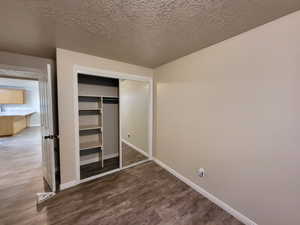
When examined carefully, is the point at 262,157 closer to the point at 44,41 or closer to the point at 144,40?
the point at 144,40

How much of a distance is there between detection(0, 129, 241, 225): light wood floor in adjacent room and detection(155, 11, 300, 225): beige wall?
0.36 meters

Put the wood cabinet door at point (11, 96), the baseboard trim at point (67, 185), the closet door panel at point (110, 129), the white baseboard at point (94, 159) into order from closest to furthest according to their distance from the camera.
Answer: the baseboard trim at point (67, 185)
the white baseboard at point (94, 159)
the closet door panel at point (110, 129)
the wood cabinet door at point (11, 96)

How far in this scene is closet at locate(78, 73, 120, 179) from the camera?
2.74m

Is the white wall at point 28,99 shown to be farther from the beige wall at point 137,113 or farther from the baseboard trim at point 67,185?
the baseboard trim at point 67,185

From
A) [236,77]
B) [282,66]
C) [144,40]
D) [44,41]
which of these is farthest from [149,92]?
[282,66]

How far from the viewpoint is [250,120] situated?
142 cm

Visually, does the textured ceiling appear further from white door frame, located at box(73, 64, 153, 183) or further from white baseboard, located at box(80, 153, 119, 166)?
white baseboard, located at box(80, 153, 119, 166)

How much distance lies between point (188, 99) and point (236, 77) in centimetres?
79

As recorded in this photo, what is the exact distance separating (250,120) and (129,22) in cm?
178

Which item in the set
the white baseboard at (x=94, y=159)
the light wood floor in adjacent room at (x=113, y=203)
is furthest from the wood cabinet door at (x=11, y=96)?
the white baseboard at (x=94, y=159)

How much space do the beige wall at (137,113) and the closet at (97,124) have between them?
317mm

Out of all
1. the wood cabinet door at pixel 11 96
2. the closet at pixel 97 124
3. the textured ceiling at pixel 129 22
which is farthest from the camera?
the wood cabinet door at pixel 11 96

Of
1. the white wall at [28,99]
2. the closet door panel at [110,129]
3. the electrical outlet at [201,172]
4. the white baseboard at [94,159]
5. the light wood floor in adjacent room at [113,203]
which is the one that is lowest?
the light wood floor in adjacent room at [113,203]

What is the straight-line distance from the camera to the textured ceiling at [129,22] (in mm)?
1078
